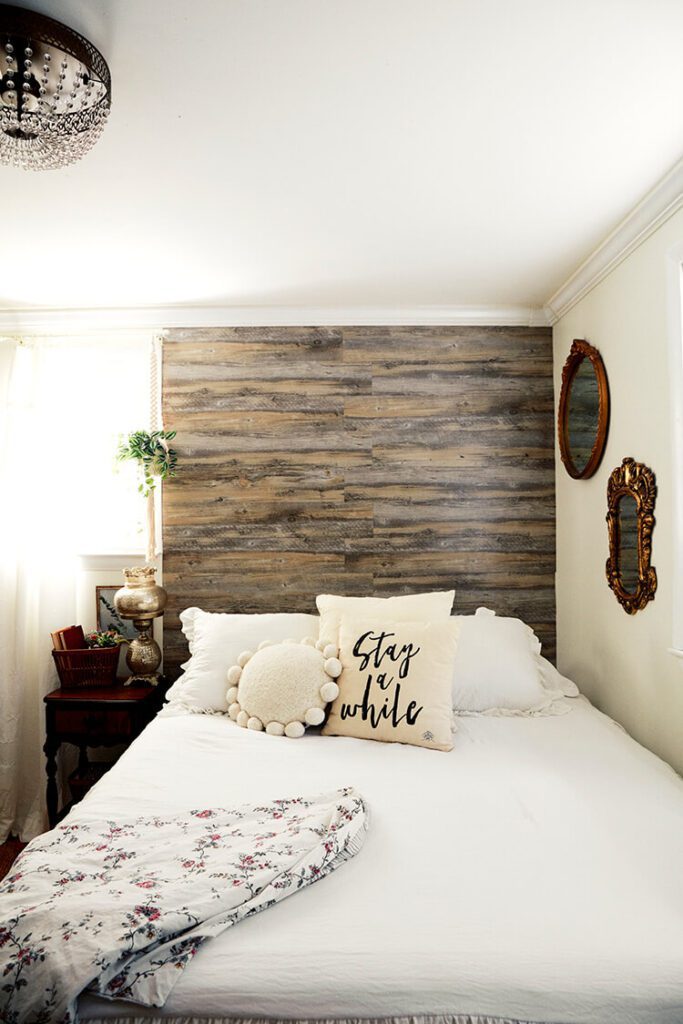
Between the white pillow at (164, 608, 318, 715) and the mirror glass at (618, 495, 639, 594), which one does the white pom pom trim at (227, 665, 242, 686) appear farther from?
the mirror glass at (618, 495, 639, 594)

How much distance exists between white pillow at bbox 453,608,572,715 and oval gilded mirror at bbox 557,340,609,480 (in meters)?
0.83

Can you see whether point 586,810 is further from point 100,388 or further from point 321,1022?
point 100,388

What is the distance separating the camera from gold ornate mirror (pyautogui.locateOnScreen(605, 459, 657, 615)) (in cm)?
249

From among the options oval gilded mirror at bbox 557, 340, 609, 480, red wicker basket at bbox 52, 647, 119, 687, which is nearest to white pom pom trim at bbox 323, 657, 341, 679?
red wicker basket at bbox 52, 647, 119, 687

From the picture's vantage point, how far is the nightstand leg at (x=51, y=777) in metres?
3.23

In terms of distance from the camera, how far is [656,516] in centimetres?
246

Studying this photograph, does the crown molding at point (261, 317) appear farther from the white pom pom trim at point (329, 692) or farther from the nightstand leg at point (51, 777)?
the nightstand leg at point (51, 777)

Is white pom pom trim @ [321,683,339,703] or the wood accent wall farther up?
the wood accent wall

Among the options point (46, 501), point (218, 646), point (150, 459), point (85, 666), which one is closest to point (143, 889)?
point (218, 646)

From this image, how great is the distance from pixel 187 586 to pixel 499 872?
7.61 feet

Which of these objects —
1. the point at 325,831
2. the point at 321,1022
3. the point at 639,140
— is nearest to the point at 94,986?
the point at 321,1022

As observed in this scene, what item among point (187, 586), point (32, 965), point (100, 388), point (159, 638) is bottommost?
point (32, 965)

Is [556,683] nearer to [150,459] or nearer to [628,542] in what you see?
[628,542]

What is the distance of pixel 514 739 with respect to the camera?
2523 mm
